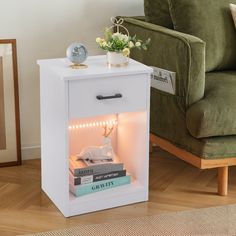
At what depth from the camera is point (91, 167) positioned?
2.89m

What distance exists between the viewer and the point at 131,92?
2.80 metres

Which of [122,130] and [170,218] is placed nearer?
[170,218]

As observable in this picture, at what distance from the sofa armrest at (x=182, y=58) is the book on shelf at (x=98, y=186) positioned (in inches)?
17.0

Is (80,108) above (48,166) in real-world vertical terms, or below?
above

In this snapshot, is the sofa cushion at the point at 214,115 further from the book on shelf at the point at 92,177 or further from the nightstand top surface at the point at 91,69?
the book on shelf at the point at 92,177

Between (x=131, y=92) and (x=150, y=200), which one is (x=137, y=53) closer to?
(x=131, y=92)

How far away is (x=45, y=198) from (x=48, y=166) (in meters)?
0.14

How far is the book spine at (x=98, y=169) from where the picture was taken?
2.87 meters

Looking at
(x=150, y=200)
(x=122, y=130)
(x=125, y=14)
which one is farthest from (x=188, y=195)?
(x=125, y=14)

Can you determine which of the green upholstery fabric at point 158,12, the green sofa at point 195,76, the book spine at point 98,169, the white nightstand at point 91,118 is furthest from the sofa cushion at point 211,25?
the book spine at point 98,169

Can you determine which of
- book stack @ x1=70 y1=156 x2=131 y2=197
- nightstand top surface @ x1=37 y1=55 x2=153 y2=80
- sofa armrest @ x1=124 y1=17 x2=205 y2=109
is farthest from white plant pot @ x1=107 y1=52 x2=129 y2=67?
book stack @ x1=70 y1=156 x2=131 y2=197

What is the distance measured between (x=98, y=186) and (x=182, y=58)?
2.16 ft

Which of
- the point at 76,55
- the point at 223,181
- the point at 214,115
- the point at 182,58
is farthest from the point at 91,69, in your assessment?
the point at 223,181

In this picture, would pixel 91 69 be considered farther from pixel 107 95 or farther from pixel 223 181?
pixel 223 181
